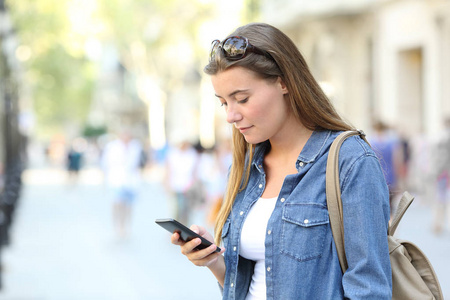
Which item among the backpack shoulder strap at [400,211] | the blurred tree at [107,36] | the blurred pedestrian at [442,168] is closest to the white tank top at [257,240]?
the backpack shoulder strap at [400,211]

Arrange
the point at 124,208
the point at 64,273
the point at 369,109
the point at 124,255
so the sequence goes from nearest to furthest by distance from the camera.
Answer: the point at 64,273
the point at 124,255
the point at 124,208
the point at 369,109

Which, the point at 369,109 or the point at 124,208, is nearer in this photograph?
the point at 124,208

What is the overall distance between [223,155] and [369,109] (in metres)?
8.46

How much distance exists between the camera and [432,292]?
86.0 inches

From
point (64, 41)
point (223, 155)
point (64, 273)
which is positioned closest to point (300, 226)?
point (64, 273)

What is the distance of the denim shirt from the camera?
2.00 meters

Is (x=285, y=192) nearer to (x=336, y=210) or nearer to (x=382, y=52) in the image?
(x=336, y=210)

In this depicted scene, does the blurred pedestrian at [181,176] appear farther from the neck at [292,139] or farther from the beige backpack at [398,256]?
the beige backpack at [398,256]

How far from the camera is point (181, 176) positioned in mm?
11359

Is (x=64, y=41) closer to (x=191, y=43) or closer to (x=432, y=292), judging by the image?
(x=191, y=43)

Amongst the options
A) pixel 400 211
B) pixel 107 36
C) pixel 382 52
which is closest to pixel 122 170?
pixel 400 211

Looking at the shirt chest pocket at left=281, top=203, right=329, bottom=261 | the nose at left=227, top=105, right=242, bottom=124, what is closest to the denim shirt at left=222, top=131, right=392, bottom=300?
the shirt chest pocket at left=281, top=203, right=329, bottom=261

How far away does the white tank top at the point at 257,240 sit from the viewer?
2.28 m

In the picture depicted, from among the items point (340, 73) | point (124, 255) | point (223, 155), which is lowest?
point (124, 255)
